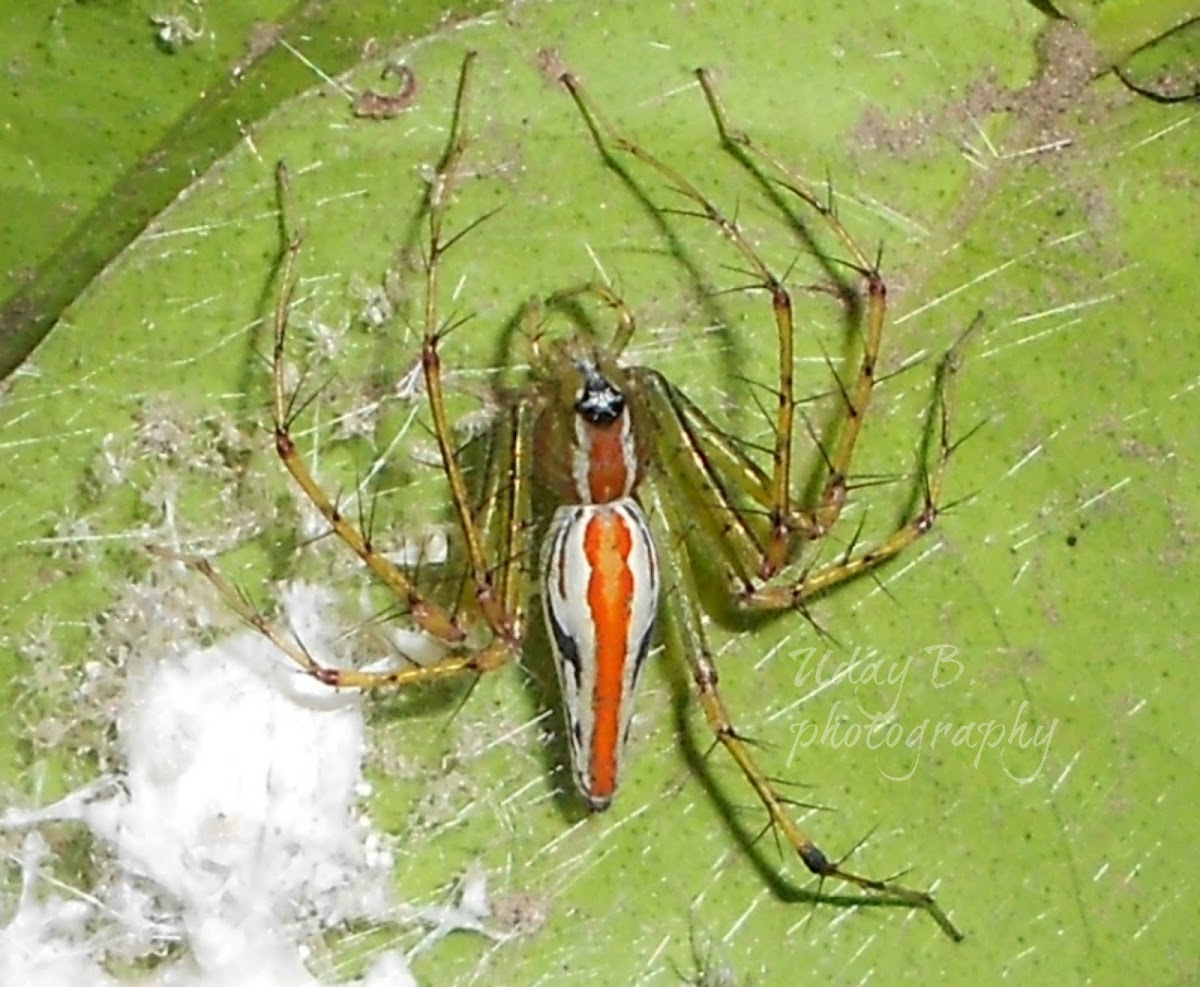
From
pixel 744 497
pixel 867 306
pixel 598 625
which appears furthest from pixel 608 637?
pixel 867 306

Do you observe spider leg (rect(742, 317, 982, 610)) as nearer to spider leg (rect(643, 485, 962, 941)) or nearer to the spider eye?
spider leg (rect(643, 485, 962, 941))

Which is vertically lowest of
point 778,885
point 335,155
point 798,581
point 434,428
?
point 778,885

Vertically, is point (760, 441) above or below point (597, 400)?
below

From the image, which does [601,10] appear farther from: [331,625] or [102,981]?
[102,981]

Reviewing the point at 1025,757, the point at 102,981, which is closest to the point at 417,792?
the point at 102,981

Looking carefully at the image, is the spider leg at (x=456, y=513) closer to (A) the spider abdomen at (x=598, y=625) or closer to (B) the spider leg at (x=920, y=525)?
(A) the spider abdomen at (x=598, y=625)

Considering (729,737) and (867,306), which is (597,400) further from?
(729,737)

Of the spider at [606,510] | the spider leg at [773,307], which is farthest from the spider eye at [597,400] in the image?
the spider leg at [773,307]
